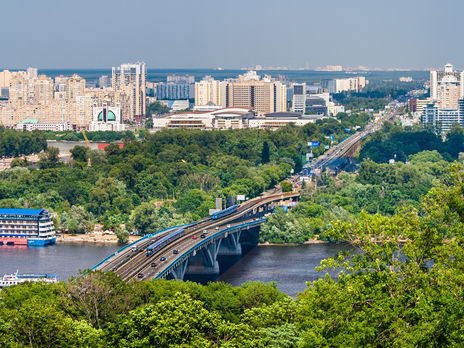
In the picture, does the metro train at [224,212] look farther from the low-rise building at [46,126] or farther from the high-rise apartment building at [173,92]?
the high-rise apartment building at [173,92]

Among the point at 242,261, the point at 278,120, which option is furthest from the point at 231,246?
the point at 278,120

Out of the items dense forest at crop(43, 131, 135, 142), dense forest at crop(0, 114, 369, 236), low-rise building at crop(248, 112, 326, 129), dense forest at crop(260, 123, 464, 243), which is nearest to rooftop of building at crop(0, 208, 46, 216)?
dense forest at crop(0, 114, 369, 236)

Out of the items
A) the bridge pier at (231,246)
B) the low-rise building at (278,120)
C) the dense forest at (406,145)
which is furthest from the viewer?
the low-rise building at (278,120)

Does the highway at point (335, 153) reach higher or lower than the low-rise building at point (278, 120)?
lower

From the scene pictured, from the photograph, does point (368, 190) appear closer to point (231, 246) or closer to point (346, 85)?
point (231, 246)

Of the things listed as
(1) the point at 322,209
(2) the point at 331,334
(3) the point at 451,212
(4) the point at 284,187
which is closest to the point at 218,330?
(2) the point at 331,334

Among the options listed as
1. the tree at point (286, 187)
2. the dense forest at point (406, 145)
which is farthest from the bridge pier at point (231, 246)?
the dense forest at point (406, 145)

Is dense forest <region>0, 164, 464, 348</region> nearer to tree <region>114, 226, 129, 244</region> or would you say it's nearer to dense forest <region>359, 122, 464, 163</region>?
tree <region>114, 226, 129, 244</region>
